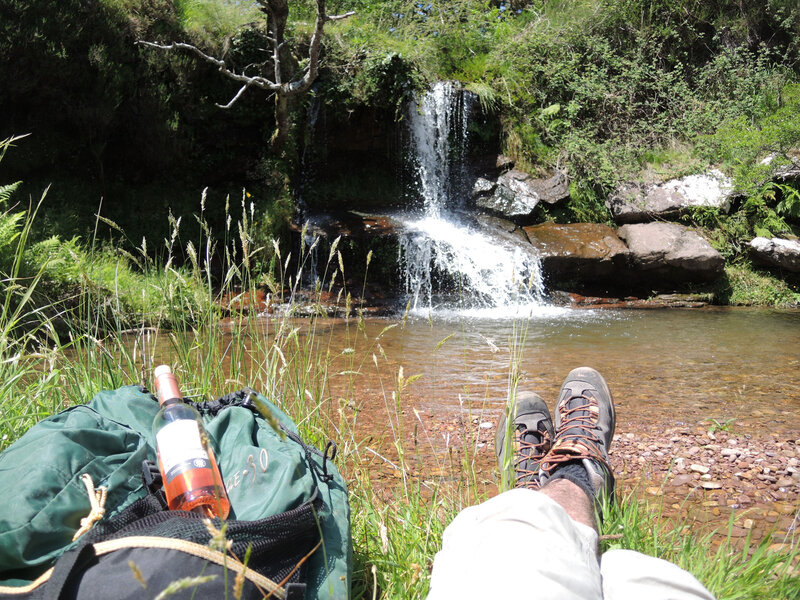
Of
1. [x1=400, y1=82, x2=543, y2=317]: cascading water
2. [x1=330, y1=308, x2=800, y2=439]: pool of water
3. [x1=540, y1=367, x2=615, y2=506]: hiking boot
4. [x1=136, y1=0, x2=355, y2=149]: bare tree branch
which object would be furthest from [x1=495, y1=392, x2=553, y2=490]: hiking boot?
[x1=136, y1=0, x2=355, y2=149]: bare tree branch

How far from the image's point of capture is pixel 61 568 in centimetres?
85

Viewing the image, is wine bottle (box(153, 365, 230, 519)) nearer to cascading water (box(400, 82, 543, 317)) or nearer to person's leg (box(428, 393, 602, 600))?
person's leg (box(428, 393, 602, 600))

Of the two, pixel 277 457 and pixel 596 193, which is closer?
pixel 277 457

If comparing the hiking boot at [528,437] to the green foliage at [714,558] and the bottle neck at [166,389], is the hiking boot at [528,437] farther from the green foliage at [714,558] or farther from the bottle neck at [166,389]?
the bottle neck at [166,389]

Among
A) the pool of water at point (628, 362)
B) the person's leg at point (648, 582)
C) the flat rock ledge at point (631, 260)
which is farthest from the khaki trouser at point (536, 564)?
the flat rock ledge at point (631, 260)

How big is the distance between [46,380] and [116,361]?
0.23 meters

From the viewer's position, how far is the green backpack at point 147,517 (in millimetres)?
880

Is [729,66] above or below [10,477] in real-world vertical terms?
above

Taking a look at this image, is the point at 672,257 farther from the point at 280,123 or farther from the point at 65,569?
the point at 65,569

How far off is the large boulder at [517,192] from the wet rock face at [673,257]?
1.53m

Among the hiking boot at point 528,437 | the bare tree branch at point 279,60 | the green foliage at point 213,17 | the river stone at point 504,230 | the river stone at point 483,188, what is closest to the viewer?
the hiking boot at point 528,437

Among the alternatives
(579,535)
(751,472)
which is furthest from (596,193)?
(579,535)

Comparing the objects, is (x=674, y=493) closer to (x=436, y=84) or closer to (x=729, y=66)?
(x=436, y=84)

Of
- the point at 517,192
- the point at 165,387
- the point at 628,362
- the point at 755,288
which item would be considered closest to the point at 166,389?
the point at 165,387
